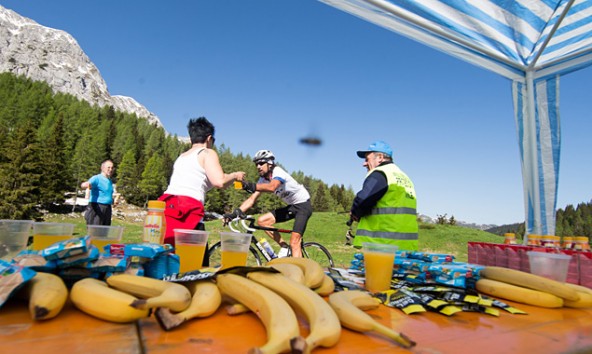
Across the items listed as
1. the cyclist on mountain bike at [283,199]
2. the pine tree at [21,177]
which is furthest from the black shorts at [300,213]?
the pine tree at [21,177]

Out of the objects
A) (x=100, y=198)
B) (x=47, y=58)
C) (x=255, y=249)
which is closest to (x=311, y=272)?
(x=255, y=249)

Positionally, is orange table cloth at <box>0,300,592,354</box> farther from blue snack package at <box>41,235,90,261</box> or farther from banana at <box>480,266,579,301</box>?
banana at <box>480,266,579,301</box>

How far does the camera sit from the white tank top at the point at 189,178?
2.99 metres

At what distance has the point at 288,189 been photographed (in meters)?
5.45

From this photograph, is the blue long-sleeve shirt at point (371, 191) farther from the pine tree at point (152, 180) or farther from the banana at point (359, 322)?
the pine tree at point (152, 180)

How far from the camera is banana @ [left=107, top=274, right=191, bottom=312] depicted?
949 millimetres

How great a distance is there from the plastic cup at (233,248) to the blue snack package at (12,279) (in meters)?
0.76

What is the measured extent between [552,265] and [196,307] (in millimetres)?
1829

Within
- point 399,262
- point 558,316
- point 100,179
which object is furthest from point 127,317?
point 100,179

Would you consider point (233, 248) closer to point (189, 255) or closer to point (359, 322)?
point (189, 255)

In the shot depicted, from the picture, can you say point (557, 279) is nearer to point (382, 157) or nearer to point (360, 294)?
point (360, 294)

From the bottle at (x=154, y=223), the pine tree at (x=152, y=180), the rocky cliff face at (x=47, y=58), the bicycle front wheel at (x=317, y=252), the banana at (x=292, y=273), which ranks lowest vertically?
the bicycle front wheel at (x=317, y=252)

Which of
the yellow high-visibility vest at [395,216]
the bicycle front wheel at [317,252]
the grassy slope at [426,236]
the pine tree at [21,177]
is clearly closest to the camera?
the yellow high-visibility vest at [395,216]

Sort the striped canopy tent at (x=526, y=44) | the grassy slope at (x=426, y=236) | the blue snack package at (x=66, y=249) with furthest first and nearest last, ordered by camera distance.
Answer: the grassy slope at (x=426, y=236) < the striped canopy tent at (x=526, y=44) < the blue snack package at (x=66, y=249)
